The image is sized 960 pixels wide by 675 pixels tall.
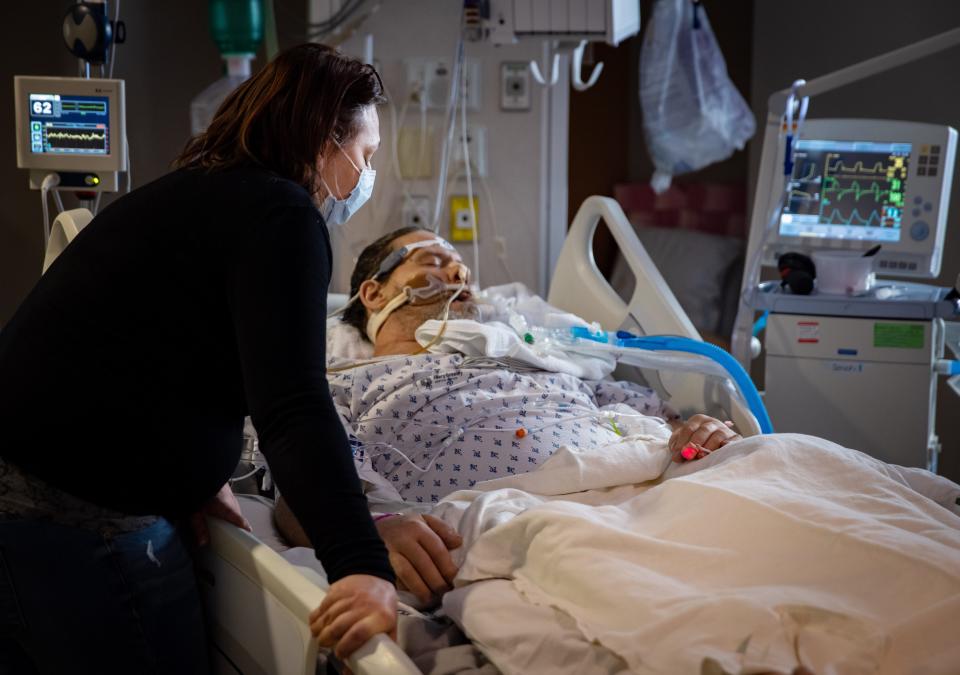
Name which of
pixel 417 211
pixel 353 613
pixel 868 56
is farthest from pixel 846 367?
pixel 353 613

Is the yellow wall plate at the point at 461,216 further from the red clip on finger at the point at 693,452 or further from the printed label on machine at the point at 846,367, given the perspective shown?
the red clip on finger at the point at 693,452

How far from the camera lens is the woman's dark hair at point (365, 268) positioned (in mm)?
2656

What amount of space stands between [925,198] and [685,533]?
200 cm

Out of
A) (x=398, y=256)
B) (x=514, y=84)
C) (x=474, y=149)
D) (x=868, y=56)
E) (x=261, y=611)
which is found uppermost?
(x=868, y=56)

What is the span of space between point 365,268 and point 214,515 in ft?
3.58

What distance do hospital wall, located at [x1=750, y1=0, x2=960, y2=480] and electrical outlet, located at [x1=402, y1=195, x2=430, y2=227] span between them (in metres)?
1.88

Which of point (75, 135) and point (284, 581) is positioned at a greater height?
point (75, 135)

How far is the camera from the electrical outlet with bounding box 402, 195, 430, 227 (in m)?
3.71

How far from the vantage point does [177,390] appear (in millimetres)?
1343

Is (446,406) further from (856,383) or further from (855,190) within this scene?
(855,190)

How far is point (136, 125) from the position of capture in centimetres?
446

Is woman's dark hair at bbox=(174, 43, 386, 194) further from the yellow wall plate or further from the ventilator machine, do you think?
the yellow wall plate

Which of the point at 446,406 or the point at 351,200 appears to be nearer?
the point at 351,200

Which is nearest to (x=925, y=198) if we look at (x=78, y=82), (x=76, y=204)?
(x=78, y=82)
